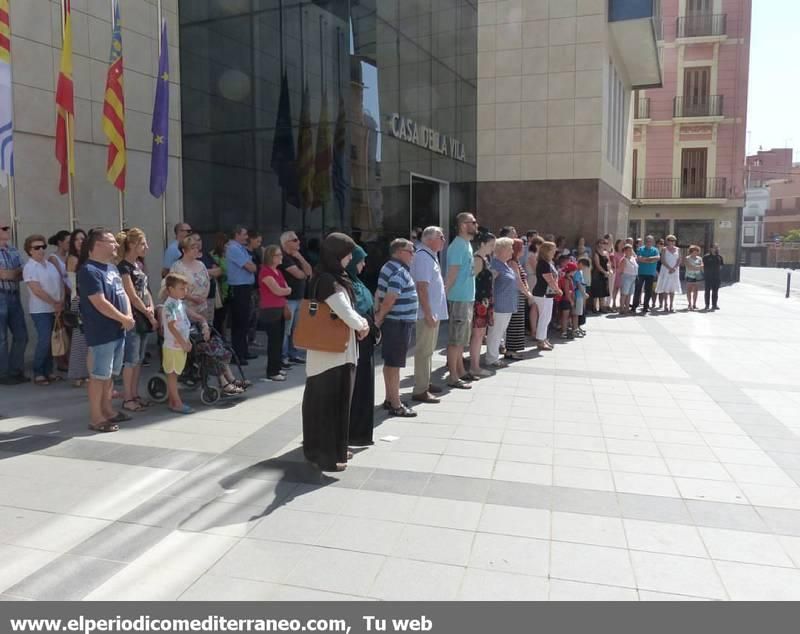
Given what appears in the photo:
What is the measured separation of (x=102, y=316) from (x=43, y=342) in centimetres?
258

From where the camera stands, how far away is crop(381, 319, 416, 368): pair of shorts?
6363mm

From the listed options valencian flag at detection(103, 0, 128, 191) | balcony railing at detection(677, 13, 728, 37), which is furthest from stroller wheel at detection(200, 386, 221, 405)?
balcony railing at detection(677, 13, 728, 37)

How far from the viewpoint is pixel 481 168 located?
1795 cm

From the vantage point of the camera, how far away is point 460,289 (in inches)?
300

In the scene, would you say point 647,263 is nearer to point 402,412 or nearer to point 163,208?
point 163,208

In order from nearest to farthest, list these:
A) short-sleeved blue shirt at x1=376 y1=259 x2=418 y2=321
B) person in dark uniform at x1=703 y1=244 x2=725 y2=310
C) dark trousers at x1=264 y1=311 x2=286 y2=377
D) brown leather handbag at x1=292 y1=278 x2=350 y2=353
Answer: brown leather handbag at x1=292 y1=278 x2=350 y2=353 → short-sleeved blue shirt at x1=376 y1=259 x2=418 y2=321 → dark trousers at x1=264 y1=311 x2=286 y2=377 → person in dark uniform at x1=703 y1=244 x2=725 y2=310

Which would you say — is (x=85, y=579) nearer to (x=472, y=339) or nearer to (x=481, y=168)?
(x=472, y=339)

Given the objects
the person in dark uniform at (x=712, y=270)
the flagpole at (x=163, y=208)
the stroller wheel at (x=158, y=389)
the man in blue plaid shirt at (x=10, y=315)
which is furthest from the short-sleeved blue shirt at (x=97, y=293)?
the person in dark uniform at (x=712, y=270)

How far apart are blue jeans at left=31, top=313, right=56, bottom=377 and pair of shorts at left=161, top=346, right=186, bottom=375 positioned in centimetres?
214

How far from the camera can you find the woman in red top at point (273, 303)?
310 inches

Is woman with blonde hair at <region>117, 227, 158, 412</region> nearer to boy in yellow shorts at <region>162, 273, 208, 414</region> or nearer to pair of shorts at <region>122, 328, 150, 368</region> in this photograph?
pair of shorts at <region>122, 328, 150, 368</region>

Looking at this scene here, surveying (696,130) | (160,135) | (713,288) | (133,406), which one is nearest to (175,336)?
(133,406)

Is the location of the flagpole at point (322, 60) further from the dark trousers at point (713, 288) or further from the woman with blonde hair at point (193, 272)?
the dark trousers at point (713, 288)
